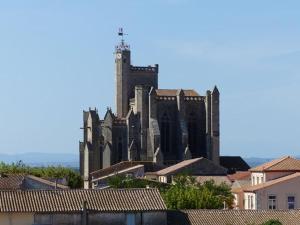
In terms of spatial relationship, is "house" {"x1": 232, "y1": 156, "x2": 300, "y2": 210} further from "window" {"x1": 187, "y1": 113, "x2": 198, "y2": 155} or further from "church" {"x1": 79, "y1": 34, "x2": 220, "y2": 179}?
"window" {"x1": 187, "y1": 113, "x2": 198, "y2": 155}

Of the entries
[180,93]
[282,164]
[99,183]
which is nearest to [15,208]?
[282,164]

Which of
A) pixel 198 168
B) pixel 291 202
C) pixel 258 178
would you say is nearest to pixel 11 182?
pixel 291 202

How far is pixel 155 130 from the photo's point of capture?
11800 cm

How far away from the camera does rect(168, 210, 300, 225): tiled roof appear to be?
178ft

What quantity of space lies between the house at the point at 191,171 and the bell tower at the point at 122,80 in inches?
980

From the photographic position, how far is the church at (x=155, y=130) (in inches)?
4668

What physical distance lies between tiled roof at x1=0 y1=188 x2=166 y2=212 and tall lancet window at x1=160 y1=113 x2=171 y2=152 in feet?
223

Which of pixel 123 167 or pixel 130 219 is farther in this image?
pixel 123 167

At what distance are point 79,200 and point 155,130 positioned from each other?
66.5 m

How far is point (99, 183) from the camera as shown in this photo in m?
96.9

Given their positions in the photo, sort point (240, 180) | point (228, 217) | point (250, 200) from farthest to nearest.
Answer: point (240, 180)
point (250, 200)
point (228, 217)

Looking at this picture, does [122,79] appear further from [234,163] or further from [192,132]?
[234,163]

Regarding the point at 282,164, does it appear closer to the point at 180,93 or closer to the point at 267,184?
the point at 267,184

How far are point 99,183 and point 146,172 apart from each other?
1109 centimetres
